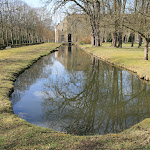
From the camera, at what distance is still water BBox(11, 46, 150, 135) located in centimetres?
563

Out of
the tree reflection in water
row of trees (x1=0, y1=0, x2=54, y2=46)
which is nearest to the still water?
the tree reflection in water

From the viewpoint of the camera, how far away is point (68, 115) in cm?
627

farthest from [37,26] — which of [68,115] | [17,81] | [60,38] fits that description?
[68,115]

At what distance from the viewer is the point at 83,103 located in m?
7.41

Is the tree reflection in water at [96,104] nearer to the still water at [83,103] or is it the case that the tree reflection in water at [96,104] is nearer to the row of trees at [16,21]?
the still water at [83,103]

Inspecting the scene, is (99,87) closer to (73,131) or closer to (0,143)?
(73,131)

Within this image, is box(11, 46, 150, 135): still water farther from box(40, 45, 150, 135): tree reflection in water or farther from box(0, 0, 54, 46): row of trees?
box(0, 0, 54, 46): row of trees

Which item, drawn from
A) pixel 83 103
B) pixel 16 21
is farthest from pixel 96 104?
pixel 16 21

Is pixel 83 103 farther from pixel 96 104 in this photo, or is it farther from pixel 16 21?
pixel 16 21

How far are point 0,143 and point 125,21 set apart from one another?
14553 mm

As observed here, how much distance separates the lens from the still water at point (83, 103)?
5633 mm

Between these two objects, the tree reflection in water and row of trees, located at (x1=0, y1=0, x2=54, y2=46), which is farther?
row of trees, located at (x1=0, y1=0, x2=54, y2=46)

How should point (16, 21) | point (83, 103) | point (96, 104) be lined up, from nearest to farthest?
point (96, 104), point (83, 103), point (16, 21)

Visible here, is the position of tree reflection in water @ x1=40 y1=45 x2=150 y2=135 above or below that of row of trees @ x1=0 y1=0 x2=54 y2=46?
below
